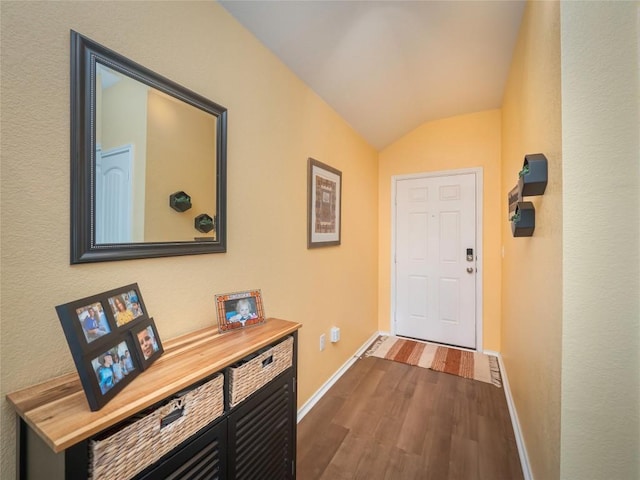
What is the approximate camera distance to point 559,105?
3.18 ft

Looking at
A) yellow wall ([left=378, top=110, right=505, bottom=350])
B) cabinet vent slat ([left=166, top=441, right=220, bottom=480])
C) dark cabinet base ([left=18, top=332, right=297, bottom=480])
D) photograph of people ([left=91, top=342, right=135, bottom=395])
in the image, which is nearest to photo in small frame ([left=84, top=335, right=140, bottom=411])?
photograph of people ([left=91, top=342, right=135, bottom=395])

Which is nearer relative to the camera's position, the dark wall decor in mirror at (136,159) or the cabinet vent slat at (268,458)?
the dark wall decor in mirror at (136,159)

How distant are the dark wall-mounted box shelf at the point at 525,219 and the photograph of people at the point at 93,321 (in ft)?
5.75

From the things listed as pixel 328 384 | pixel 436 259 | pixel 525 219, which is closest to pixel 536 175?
pixel 525 219

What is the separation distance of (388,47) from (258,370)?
6.81 ft

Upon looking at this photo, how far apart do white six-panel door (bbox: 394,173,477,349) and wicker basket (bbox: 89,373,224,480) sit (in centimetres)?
279

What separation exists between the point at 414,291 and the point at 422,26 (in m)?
2.58

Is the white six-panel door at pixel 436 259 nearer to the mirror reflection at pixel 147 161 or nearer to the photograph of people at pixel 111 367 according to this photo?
the mirror reflection at pixel 147 161

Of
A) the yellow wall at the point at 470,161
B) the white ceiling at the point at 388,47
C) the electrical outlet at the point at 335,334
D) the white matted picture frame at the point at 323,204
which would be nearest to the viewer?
the white ceiling at the point at 388,47

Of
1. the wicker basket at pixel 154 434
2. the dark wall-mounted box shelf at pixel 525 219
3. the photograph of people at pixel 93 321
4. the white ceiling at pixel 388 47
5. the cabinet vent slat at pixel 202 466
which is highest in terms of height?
the white ceiling at pixel 388 47

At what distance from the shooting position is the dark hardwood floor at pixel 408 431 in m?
1.52

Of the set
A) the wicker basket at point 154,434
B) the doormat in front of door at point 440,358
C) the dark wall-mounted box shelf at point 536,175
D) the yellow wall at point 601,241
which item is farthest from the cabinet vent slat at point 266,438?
the doormat in front of door at point 440,358

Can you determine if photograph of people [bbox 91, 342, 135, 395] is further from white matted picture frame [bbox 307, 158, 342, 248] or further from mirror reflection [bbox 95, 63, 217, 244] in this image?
white matted picture frame [bbox 307, 158, 342, 248]

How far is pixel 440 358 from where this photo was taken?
283 centimetres
